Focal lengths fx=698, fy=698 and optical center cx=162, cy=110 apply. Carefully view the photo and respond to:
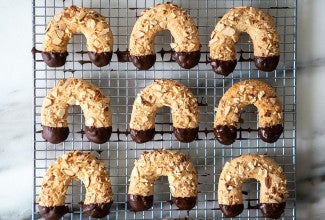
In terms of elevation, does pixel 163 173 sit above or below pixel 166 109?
below

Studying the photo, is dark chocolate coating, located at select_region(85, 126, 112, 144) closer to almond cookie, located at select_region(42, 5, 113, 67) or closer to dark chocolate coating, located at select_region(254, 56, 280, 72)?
almond cookie, located at select_region(42, 5, 113, 67)

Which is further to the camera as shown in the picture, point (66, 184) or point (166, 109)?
point (166, 109)

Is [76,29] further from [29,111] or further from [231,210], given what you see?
[231,210]

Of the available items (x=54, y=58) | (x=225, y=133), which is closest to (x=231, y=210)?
(x=225, y=133)

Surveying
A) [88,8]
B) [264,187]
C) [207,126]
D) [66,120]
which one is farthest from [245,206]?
[88,8]

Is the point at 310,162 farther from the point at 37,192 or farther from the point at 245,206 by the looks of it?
the point at 37,192

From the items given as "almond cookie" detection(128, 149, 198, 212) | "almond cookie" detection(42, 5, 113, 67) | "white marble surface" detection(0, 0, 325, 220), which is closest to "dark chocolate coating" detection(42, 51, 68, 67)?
"almond cookie" detection(42, 5, 113, 67)
